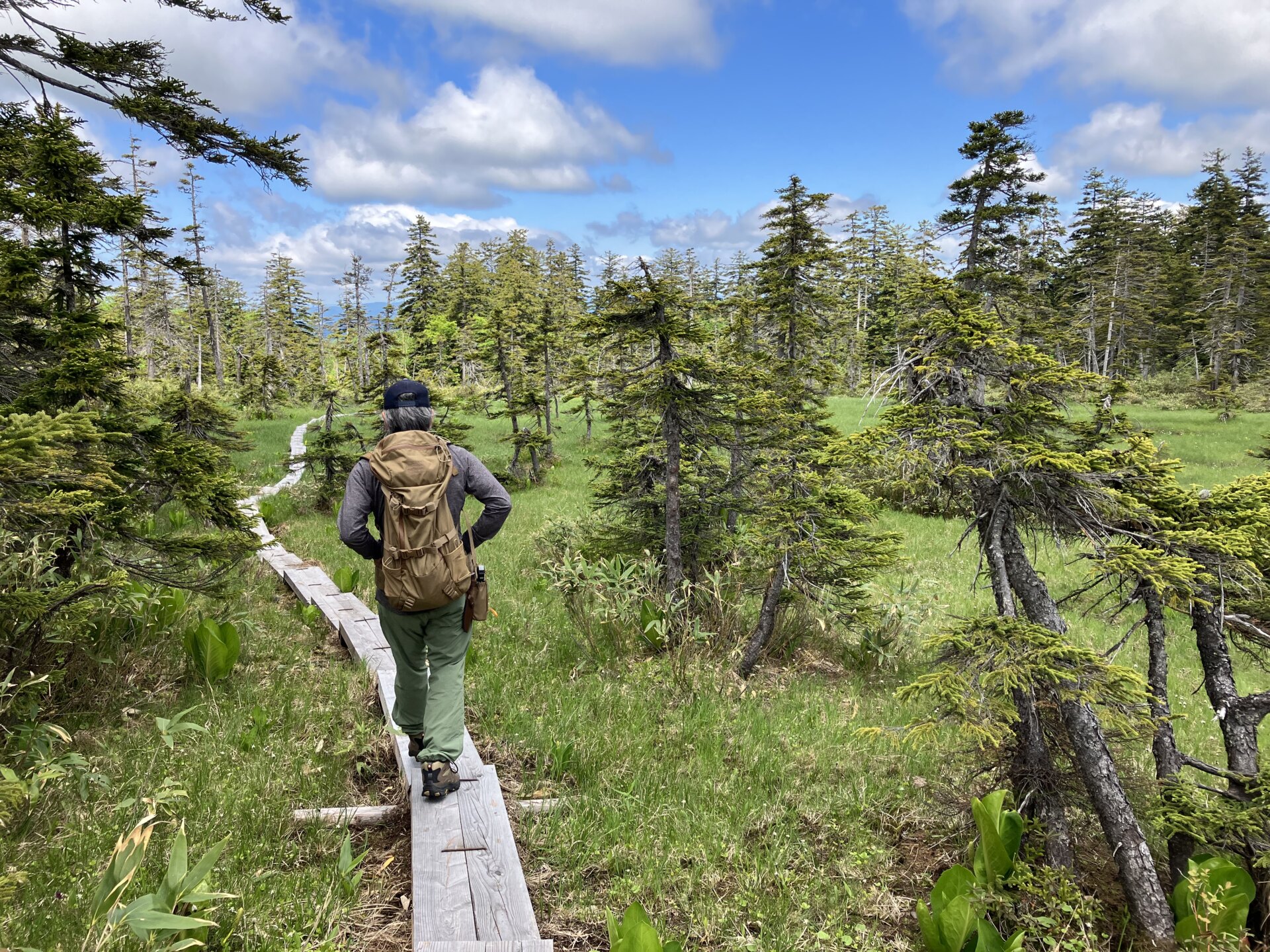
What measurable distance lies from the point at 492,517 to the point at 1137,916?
4007 millimetres

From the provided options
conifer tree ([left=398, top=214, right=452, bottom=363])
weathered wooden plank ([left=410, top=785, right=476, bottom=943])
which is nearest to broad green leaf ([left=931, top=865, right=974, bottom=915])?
weathered wooden plank ([left=410, top=785, right=476, bottom=943])

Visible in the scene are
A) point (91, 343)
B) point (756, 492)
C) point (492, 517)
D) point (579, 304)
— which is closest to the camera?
point (492, 517)

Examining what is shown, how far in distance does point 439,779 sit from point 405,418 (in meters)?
2.23

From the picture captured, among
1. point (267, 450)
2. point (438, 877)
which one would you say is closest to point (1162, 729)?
point (438, 877)

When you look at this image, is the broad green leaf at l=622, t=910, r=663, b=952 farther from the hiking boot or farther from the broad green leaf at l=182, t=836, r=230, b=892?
the hiking boot

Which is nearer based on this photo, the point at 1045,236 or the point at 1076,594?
the point at 1076,594

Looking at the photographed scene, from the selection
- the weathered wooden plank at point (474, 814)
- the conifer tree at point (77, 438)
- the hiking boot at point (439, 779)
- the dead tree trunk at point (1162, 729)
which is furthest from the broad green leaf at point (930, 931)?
the conifer tree at point (77, 438)

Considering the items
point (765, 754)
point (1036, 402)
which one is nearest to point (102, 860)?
point (765, 754)

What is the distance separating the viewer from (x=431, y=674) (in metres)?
4.21

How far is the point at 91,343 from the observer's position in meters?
5.71

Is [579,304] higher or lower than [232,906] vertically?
higher

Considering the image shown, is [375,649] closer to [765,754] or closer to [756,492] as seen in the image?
[765,754]

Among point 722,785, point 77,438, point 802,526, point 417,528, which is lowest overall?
point 722,785

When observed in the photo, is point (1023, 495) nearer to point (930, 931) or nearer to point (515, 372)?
point (930, 931)
